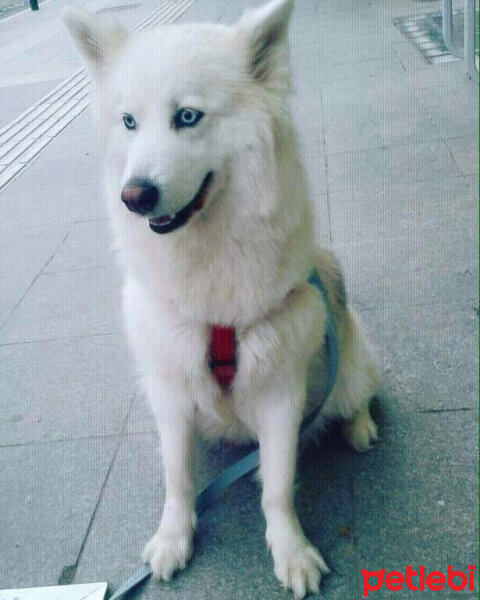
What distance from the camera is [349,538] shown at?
99.5 inches

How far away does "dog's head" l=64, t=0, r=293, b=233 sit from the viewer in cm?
199

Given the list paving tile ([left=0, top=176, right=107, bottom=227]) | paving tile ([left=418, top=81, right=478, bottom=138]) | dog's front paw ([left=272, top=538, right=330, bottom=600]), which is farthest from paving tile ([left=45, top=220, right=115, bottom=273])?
paving tile ([left=418, top=81, right=478, bottom=138])

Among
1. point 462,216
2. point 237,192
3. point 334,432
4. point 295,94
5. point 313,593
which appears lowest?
point 462,216

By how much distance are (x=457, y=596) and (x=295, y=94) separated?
171 centimetres

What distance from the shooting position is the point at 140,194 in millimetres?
1936

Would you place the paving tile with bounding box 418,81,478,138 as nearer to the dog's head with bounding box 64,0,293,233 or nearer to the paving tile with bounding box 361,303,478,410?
the paving tile with bounding box 361,303,478,410

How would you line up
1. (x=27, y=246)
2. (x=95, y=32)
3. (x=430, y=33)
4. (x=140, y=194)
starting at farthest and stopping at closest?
(x=430, y=33) → (x=27, y=246) → (x=95, y=32) → (x=140, y=194)

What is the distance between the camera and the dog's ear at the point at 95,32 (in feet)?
7.16

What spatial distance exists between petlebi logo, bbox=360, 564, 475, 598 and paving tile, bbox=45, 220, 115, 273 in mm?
3113

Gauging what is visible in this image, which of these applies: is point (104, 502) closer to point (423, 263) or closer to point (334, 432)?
point (334, 432)

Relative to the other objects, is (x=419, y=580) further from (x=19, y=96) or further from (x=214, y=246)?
(x=19, y=96)

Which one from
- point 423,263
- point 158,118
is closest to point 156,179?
point 158,118

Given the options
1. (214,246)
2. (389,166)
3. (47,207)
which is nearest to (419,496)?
(214,246)

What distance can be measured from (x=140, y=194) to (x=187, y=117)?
291 millimetres
